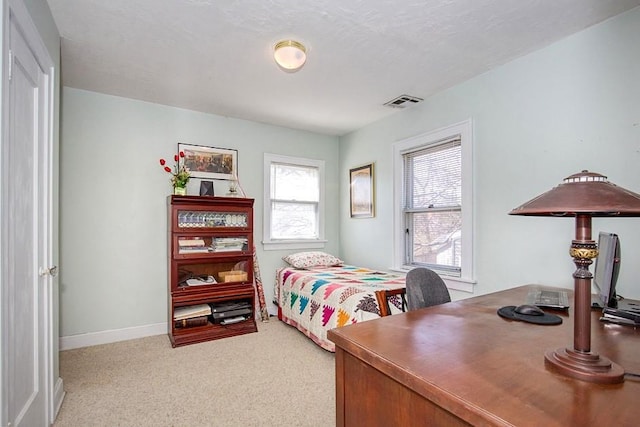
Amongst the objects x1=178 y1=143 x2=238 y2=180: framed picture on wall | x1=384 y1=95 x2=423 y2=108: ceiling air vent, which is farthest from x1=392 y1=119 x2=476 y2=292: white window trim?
x1=178 y1=143 x2=238 y2=180: framed picture on wall

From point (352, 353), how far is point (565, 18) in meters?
2.49

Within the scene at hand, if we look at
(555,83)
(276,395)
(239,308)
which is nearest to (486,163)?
(555,83)

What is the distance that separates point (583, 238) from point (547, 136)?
1.94 m

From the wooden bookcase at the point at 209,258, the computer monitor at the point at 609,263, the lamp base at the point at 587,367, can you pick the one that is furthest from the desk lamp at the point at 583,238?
the wooden bookcase at the point at 209,258

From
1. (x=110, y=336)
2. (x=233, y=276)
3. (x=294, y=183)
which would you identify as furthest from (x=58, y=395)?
(x=294, y=183)

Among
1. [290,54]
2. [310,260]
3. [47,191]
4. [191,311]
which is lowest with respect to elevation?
[191,311]

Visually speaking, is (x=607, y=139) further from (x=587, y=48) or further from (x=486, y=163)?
(x=486, y=163)

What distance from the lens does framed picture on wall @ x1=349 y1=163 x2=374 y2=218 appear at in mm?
4133

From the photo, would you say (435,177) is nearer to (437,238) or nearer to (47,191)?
(437,238)

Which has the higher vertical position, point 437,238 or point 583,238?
point 583,238

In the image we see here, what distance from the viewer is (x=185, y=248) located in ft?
11.0

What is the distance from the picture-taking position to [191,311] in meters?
3.34

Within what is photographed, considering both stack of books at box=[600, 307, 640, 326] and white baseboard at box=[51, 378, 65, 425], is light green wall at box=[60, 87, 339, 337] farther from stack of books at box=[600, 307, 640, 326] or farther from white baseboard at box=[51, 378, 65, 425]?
stack of books at box=[600, 307, 640, 326]

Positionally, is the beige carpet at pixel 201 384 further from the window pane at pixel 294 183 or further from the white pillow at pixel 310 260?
the window pane at pixel 294 183
